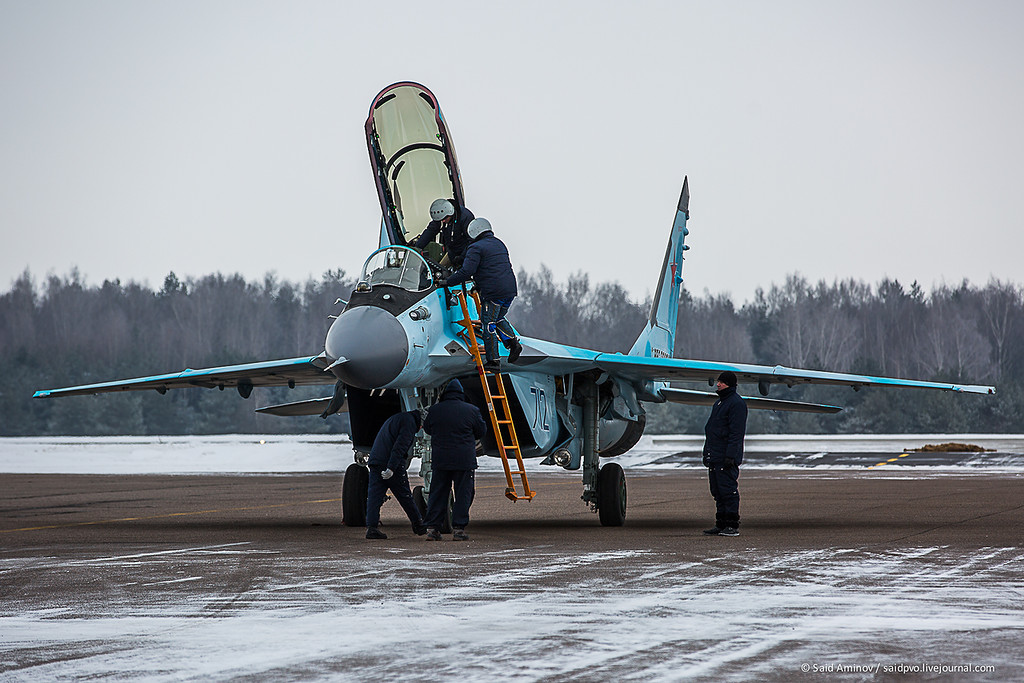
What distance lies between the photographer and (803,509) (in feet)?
53.1

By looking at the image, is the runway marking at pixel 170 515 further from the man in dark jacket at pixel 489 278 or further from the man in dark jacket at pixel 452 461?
the man in dark jacket at pixel 489 278

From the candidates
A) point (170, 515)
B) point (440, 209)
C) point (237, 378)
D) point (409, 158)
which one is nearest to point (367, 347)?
point (440, 209)

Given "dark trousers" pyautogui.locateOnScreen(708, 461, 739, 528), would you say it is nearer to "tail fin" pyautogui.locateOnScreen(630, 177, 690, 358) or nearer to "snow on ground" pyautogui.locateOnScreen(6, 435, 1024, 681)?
"snow on ground" pyautogui.locateOnScreen(6, 435, 1024, 681)

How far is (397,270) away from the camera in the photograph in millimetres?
12070

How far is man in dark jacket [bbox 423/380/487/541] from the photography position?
1160cm

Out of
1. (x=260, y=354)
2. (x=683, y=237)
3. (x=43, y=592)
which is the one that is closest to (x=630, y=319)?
(x=260, y=354)

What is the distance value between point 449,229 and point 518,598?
6547mm

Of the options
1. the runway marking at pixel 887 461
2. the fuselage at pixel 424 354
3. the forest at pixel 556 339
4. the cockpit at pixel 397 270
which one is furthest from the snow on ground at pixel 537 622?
the forest at pixel 556 339

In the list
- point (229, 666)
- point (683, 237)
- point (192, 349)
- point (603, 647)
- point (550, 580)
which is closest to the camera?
point (229, 666)

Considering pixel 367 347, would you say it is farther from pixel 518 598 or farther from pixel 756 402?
pixel 756 402

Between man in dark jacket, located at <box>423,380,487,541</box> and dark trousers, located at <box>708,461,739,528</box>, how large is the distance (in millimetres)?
2458

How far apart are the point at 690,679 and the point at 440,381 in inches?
310

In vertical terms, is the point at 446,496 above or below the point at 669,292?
below

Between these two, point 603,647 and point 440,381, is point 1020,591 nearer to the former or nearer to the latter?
point 603,647
